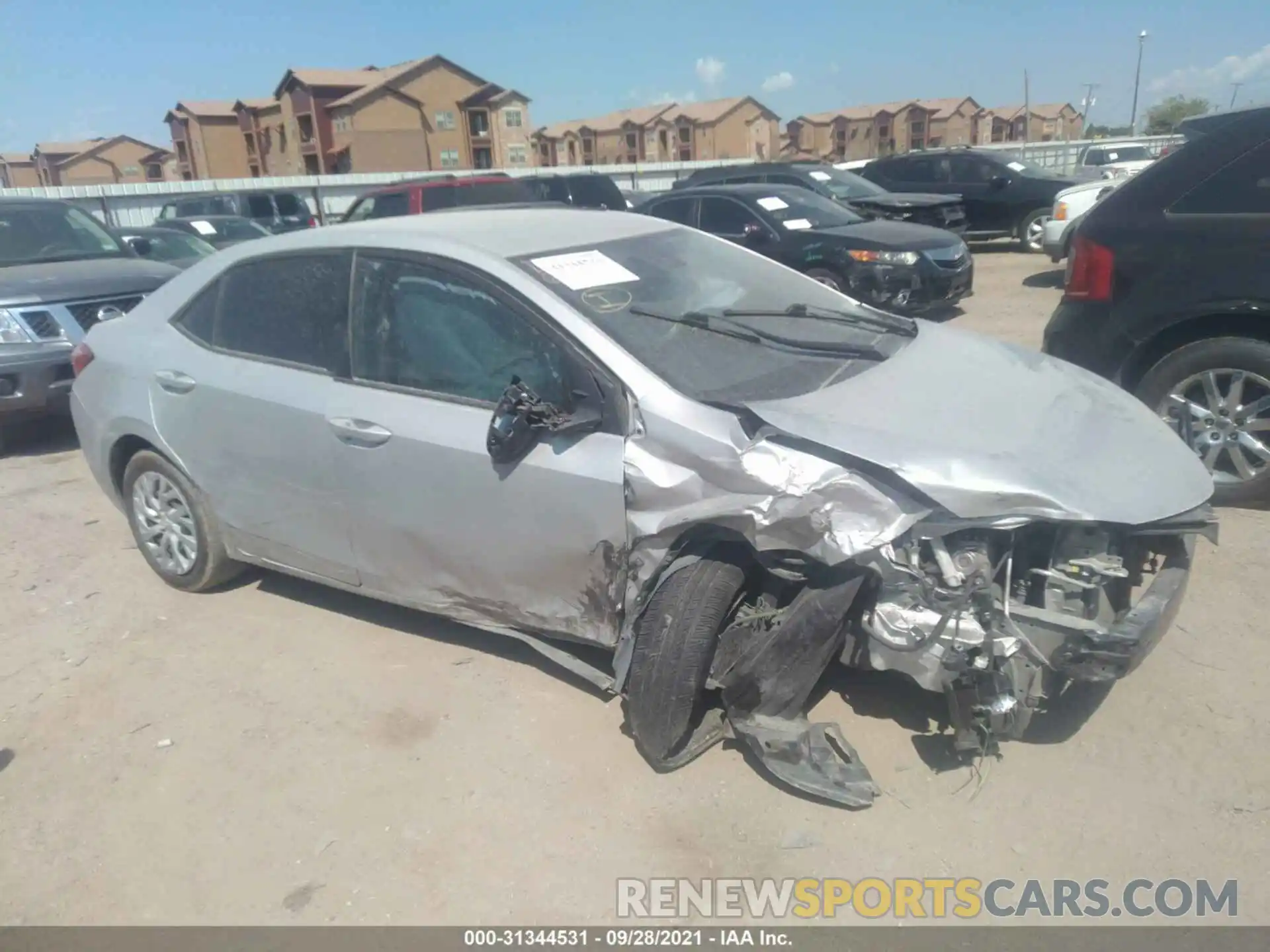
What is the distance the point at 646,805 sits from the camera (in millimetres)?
3016

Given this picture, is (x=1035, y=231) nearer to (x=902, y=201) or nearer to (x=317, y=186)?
(x=902, y=201)

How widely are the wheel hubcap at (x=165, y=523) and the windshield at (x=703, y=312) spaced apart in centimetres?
219

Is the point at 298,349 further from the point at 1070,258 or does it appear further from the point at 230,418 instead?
the point at 1070,258

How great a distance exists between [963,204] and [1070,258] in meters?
11.3

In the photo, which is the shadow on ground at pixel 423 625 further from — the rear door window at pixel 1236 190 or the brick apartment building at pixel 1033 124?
the brick apartment building at pixel 1033 124

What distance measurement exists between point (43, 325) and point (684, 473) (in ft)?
20.1

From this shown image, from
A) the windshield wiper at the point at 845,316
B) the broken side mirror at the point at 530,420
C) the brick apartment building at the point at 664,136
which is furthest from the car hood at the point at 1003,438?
the brick apartment building at the point at 664,136

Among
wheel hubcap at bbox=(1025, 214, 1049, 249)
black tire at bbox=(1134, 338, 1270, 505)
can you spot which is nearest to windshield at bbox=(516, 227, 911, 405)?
black tire at bbox=(1134, 338, 1270, 505)

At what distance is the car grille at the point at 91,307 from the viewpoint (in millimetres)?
7211

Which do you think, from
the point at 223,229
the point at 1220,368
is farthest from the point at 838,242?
the point at 223,229

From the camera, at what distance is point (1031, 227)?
15.2 meters

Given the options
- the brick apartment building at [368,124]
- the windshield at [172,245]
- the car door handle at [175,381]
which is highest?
the brick apartment building at [368,124]

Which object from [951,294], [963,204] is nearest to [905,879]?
[951,294]

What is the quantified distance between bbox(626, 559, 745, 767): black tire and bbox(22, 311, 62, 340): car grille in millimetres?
6033
